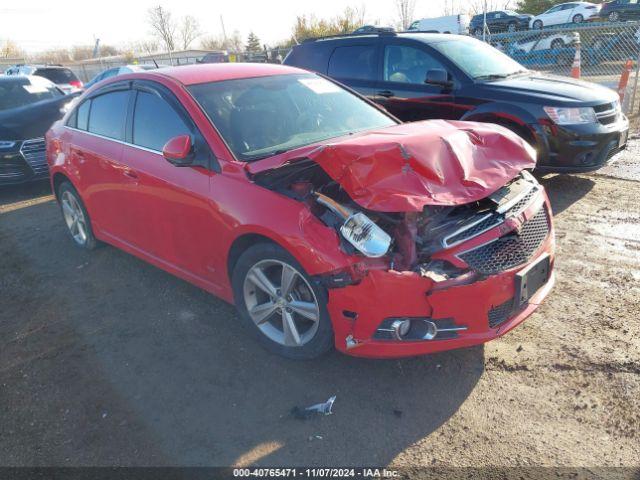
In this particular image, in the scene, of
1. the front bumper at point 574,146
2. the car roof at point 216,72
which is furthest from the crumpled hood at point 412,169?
the front bumper at point 574,146

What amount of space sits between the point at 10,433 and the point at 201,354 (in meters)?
1.14

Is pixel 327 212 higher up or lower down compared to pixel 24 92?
lower down

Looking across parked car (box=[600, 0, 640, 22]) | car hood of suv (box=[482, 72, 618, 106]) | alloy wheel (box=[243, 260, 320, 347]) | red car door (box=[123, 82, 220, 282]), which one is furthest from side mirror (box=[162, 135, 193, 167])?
parked car (box=[600, 0, 640, 22])

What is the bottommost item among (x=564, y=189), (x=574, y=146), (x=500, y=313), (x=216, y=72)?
(x=564, y=189)

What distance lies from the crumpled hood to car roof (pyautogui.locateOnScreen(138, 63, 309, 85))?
1.47m

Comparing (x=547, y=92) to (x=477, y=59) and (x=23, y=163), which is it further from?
(x=23, y=163)

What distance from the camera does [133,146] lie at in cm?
397

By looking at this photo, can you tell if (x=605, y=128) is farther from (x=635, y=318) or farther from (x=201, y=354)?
(x=201, y=354)

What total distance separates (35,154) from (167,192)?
5500 millimetres

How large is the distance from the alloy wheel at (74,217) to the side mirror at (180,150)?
7.44 feet

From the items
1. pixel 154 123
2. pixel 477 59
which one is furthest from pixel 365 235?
pixel 477 59

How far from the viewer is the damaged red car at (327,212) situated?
2.64 m

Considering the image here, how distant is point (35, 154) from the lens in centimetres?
782

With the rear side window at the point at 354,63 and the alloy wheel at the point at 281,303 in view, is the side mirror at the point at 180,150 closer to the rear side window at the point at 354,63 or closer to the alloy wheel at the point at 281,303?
the alloy wheel at the point at 281,303
